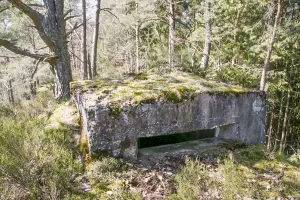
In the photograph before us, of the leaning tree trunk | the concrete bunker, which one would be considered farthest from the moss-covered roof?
the leaning tree trunk

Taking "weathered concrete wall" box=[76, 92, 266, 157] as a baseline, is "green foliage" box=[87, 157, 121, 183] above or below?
below

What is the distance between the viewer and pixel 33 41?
17.3 m

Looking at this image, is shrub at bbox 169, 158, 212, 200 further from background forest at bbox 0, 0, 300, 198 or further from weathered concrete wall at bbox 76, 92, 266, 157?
background forest at bbox 0, 0, 300, 198

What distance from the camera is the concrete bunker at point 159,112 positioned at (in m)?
3.98

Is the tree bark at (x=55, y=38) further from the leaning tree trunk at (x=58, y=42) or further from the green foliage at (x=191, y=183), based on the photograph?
the green foliage at (x=191, y=183)

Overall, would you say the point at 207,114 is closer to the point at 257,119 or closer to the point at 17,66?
the point at 257,119

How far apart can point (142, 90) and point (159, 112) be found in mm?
643

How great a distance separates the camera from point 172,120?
438 cm

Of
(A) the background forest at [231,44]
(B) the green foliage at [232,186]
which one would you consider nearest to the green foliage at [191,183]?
(B) the green foliage at [232,186]

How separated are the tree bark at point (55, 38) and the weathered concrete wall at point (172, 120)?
12.4 ft

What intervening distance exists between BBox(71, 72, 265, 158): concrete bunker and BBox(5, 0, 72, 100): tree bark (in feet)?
9.55

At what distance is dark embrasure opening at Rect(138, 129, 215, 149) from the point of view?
533 cm

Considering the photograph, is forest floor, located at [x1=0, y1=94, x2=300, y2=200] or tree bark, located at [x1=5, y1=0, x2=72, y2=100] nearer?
forest floor, located at [x1=0, y1=94, x2=300, y2=200]

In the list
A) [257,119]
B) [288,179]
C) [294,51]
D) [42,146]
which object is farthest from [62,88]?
[294,51]
